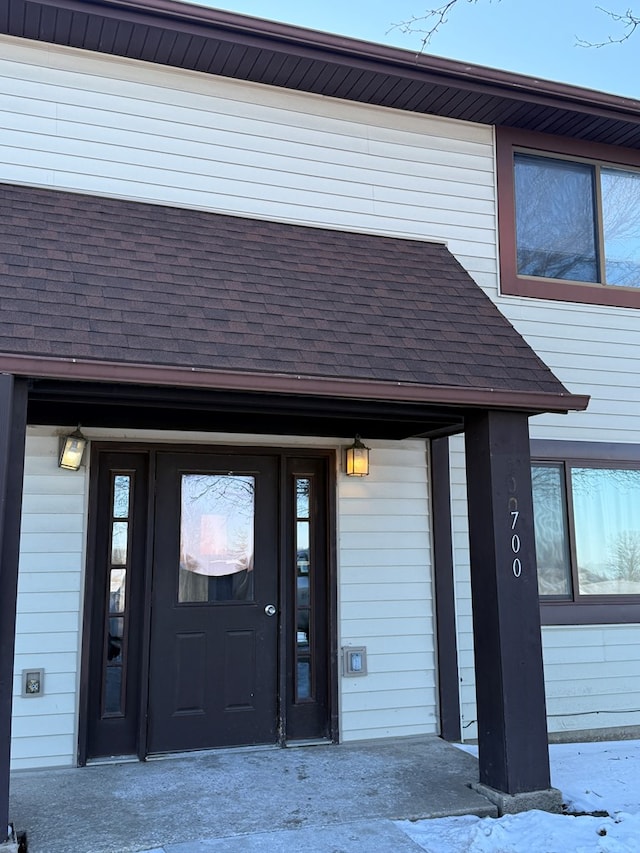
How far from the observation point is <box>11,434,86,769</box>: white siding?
4609mm

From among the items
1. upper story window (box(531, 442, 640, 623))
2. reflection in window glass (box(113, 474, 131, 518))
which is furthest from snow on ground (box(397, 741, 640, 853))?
reflection in window glass (box(113, 474, 131, 518))

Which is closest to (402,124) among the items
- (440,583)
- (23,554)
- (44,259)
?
(44,259)

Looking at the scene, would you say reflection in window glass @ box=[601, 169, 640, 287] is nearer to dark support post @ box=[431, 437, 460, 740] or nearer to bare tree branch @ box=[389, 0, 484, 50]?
dark support post @ box=[431, 437, 460, 740]

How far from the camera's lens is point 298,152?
5.70 m

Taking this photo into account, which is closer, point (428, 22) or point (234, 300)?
point (234, 300)

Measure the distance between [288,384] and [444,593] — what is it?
243 centimetres

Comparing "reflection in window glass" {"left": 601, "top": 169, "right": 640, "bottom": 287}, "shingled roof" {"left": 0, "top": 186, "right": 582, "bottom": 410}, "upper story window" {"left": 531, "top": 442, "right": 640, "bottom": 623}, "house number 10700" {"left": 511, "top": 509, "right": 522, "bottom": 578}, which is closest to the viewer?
"shingled roof" {"left": 0, "top": 186, "right": 582, "bottom": 410}

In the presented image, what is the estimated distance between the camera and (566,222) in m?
6.36

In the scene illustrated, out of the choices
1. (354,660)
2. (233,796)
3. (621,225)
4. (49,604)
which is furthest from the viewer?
(621,225)

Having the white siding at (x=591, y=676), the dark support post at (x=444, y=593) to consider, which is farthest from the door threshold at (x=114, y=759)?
the white siding at (x=591, y=676)

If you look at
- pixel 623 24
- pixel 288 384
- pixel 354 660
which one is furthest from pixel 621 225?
pixel 354 660

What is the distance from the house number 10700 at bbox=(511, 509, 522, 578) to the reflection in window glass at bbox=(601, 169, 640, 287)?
300 cm

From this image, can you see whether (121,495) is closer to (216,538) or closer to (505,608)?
(216,538)

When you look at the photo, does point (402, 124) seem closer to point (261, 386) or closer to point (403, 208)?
point (403, 208)
